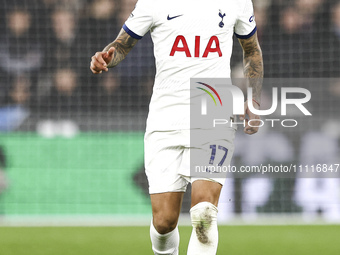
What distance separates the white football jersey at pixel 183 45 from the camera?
4.18 metres

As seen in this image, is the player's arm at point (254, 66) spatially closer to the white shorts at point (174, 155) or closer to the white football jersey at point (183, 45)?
the white football jersey at point (183, 45)

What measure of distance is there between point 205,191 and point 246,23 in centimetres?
111

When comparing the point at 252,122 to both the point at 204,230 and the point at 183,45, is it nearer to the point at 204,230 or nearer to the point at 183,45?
the point at 183,45

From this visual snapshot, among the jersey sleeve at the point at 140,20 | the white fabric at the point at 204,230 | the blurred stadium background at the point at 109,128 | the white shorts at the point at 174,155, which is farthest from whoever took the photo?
the blurred stadium background at the point at 109,128

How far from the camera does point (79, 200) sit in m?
8.58

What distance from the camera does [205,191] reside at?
3.96 m

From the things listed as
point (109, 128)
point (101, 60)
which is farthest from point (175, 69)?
point (109, 128)

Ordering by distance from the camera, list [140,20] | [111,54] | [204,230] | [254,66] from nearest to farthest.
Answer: [204,230], [111,54], [140,20], [254,66]

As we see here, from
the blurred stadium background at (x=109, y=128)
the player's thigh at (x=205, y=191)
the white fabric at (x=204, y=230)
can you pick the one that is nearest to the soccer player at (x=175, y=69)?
the player's thigh at (x=205, y=191)

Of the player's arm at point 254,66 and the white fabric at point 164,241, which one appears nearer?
the white fabric at point 164,241

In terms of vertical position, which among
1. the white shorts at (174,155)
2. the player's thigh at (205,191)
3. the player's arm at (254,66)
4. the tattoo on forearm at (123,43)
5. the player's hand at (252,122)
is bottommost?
the player's thigh at (205,191)

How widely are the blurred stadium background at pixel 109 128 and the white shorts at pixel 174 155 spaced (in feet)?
13.4

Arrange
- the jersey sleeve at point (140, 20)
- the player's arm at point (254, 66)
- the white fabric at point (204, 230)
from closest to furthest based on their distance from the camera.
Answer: the white fabric at point (204, 230) < the jersey sleeve at point (140, 20) < the player's arm at point (254, 66)

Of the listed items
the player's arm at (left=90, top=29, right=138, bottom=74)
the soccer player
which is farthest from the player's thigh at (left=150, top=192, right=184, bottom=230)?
the player's arm at (left=90, top=29, right=138, bottom=74)
